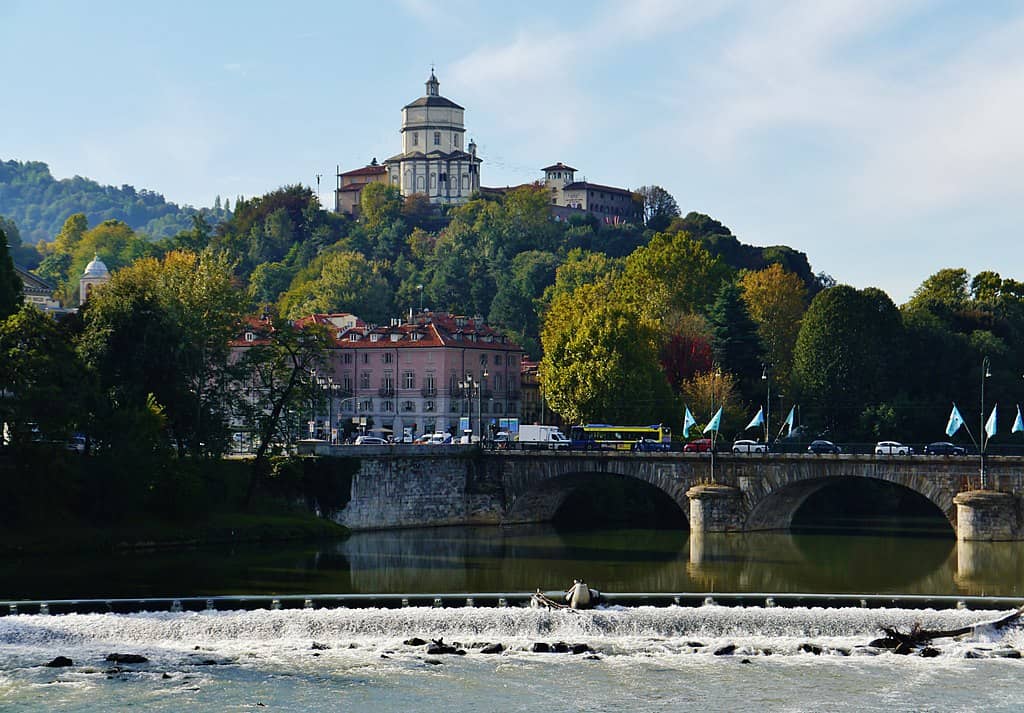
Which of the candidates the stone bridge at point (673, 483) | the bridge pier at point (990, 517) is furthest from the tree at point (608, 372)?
the bridge pier at point (990, 517)

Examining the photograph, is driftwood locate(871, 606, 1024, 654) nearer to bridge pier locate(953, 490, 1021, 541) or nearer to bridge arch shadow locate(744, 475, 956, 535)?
bridge pier locate(953, 490, 1021, 541)

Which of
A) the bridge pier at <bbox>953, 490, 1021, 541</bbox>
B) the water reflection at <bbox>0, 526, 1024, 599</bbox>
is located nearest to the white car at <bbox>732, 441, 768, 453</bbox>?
the water reflection at <bbox>0, 526, 1024, 599</bbox>

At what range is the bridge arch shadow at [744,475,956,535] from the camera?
83.9m

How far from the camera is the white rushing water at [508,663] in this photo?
150ft

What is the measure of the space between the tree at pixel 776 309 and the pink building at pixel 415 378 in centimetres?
2153

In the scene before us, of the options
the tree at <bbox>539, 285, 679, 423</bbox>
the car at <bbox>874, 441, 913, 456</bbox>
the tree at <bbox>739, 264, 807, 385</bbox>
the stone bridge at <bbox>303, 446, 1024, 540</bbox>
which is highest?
the tree at <bbox>739, 264, 807, 385</bbox>

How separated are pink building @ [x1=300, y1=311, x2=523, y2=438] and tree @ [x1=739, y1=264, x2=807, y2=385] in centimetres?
2153

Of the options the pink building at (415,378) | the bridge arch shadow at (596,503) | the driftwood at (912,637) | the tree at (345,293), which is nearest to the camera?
the driftwood at (912,637)

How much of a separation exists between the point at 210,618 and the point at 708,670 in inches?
666

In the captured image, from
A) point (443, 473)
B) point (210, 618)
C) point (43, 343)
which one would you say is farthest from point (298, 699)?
point (443, 473)

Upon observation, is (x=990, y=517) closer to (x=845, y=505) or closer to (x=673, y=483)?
(x=673, y=483)

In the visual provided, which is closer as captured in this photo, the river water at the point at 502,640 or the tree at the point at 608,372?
the river water at the point at 502,640

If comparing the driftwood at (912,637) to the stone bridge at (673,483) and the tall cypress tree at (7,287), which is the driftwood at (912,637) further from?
the tall cypress tree at (7,287)

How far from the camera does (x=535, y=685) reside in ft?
156
